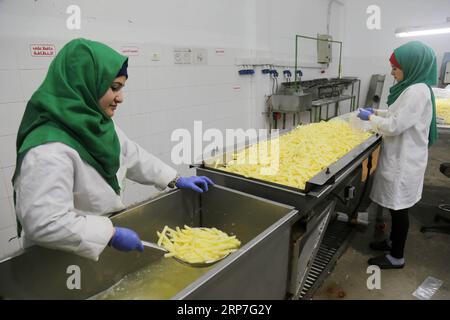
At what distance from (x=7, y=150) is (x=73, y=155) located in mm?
1486

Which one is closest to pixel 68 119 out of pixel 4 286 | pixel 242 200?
pixel 4 286

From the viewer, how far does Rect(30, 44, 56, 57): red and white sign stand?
84.6 inches

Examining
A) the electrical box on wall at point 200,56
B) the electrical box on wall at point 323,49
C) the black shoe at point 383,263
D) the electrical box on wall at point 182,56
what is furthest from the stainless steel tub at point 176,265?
the electrical box on wall at point 323,49

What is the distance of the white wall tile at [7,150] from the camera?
210 cm

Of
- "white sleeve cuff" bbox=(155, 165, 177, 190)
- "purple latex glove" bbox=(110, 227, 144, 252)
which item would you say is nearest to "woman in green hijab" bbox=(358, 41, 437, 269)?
"white sleeve cuff" bbox=(155, 165, 177, 190)

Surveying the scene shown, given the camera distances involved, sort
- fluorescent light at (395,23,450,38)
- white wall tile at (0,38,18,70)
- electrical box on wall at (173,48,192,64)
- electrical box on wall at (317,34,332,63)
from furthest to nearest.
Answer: electrical box on wall at (317,34,332,63), fluorescent light at (395,23,450,38), electrical box on wall at (173,48,192,64), white wall tile at (0,38,18,70)

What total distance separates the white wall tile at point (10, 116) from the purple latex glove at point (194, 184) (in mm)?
1457

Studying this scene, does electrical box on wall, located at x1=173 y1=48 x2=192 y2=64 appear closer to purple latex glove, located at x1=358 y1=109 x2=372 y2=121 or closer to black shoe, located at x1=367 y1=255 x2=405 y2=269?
purple latex glove, located at x1=358 y1=109 x2=372 y2=121

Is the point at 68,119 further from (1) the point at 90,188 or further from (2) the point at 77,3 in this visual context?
(2) the point at 77,3

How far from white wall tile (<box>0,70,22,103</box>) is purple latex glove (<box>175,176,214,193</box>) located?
1493mm

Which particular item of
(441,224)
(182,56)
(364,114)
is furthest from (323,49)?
(441,224)

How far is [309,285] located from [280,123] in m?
3.36

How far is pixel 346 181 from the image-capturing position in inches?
80.5

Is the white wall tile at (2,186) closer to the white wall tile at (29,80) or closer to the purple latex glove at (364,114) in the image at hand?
the white wall tile at (29,80)
